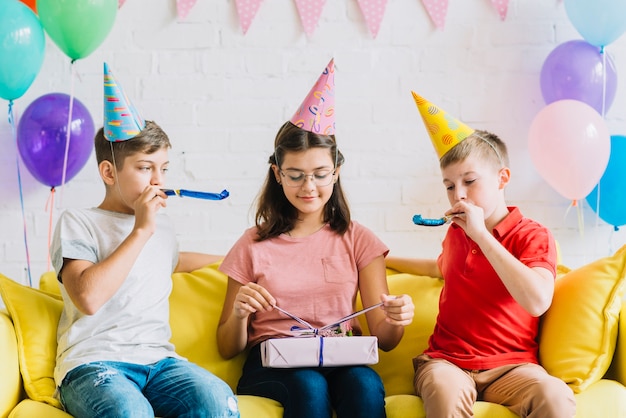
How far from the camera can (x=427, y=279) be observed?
234 cm

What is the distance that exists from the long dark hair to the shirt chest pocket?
3.2 inches

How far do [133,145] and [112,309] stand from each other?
16.5 inches

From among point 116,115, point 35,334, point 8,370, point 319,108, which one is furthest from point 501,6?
point 8,370

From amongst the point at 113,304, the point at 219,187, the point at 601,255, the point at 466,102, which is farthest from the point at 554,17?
the point at 113,304

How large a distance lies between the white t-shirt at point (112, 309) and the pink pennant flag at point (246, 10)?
3.22 feet

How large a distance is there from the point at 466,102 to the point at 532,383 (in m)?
1.25

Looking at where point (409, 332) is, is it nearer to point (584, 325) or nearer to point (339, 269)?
point (339, 269)

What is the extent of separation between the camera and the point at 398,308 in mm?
1940

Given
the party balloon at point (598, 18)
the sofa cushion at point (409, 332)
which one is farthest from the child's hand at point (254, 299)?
the party balloon at point (598, 18)

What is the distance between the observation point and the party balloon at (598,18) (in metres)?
2.52

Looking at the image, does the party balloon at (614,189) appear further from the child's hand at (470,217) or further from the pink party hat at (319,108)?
the pink party hat at (319,108)

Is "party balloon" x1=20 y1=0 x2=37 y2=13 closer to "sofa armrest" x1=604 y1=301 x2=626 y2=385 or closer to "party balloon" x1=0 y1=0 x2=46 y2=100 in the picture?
"party balloon" x1=0 y1=0 x2=46 y2=100

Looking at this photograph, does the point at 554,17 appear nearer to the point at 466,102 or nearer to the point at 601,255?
the point at 466,102

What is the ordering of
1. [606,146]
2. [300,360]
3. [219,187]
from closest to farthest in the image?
[300,360] → [606,146] → [219,187]
